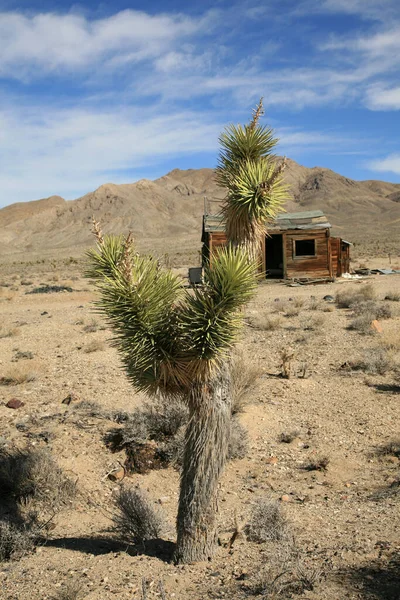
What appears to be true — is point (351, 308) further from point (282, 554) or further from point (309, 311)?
point (282, 554)

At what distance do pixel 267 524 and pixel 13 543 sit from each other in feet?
7.70

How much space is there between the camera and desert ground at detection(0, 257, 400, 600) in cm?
435

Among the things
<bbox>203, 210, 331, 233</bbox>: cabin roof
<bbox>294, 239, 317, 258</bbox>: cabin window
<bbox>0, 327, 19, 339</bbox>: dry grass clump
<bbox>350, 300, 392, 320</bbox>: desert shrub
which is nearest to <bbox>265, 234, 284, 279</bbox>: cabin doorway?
<bbox>294, 239, 317, 258</bbox>: cabin window

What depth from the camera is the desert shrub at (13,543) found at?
Answer: 199 inches

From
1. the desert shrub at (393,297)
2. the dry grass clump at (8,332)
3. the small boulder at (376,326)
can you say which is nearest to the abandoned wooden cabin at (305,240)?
the desert shrub at (393,297)

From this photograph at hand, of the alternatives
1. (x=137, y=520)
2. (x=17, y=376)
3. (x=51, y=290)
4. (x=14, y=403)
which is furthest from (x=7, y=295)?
(x=137, y=520)

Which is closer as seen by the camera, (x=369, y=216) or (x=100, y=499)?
(x=100, y=499)

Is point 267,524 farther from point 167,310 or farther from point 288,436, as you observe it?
point 288,436

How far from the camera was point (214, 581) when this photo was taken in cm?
441

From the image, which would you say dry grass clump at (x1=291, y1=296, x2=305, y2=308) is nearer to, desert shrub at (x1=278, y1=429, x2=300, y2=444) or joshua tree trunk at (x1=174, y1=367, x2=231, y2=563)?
desert shrub at (x1=278, y1=429, x2=300, y2=444)

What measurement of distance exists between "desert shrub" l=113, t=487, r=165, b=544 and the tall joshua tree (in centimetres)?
69

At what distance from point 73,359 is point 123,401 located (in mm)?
2824

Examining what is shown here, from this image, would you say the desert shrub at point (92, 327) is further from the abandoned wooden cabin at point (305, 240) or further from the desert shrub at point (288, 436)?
the abandoned wooden cabin at point (305, 240)

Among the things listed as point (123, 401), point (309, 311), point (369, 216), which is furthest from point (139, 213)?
point (123, 401)
